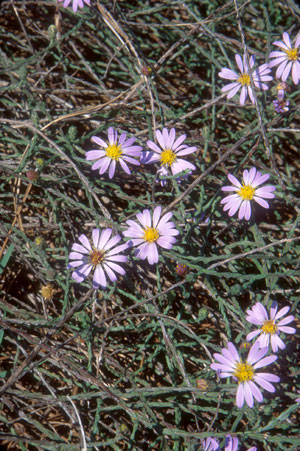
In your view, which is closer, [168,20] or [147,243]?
[147,243]

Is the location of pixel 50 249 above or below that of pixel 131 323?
above

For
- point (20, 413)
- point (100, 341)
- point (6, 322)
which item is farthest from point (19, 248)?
point (20, 413)

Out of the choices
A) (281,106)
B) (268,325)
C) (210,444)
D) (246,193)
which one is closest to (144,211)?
(246,193)

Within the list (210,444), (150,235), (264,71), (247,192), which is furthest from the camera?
(264,71)

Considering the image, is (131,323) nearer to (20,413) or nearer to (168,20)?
(20,413)

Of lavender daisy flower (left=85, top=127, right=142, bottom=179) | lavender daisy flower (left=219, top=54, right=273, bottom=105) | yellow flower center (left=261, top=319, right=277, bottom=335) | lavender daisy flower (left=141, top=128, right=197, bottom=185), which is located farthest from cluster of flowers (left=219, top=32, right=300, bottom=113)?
yellow flower center (left=261, top=319, right=277, bottom=335)

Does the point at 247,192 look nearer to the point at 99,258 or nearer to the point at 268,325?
the point at 268,325

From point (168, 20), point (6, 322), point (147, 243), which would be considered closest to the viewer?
point (147, 243)

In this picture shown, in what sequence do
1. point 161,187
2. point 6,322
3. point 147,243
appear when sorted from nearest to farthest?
1. point 147,243
2. point 6,322
3. point 161,187
